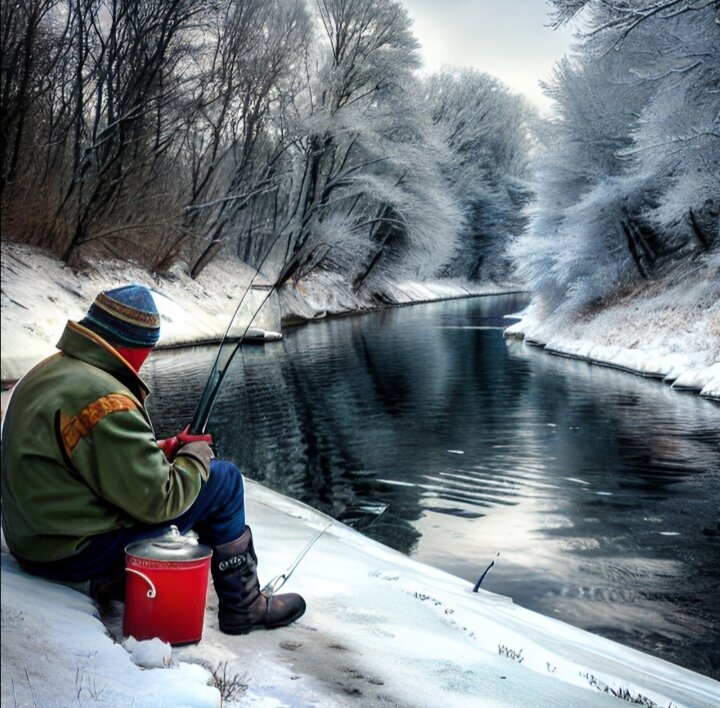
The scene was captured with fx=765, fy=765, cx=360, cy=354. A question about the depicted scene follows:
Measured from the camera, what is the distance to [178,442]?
2053 millimetres

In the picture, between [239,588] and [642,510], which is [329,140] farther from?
[239,588]

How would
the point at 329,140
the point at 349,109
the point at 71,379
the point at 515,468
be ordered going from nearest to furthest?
the point at 71,379 → the point at 515,468 → the point at 349,109 → the point at 329,140

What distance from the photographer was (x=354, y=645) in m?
2.42

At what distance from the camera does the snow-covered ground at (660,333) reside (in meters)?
11.4

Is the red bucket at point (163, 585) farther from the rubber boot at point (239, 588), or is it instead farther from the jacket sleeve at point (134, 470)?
the rubber boot at point (239, 588)

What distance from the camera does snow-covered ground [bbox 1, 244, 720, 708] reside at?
146cm

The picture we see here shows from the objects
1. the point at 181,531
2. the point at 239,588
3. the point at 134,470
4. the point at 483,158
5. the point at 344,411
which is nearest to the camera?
the point at 134,470

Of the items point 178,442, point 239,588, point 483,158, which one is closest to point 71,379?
point 178,442

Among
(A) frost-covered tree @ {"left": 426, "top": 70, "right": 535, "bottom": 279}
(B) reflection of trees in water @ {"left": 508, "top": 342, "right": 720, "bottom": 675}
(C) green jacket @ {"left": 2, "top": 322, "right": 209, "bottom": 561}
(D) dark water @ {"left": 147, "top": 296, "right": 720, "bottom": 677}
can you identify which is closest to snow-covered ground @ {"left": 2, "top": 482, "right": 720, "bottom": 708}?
(C) green jacket @ {"left": 2, "top": 322, "right": 209, "bottom": 561}

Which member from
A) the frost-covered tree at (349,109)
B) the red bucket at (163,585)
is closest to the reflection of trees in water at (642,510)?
the red bucket at (163,585)

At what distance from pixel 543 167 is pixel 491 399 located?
9770 millimetres

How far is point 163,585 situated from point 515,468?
491 centimetres

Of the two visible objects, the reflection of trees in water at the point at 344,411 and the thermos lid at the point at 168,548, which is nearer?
the thermos lid at the point at 168,548

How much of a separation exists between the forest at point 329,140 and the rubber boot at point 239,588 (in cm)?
82
